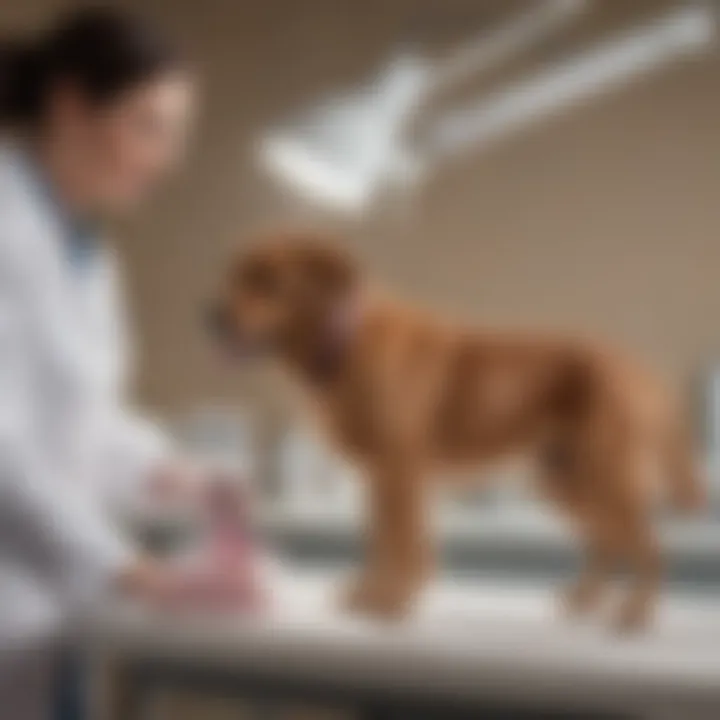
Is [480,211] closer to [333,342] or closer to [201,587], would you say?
[333,342]

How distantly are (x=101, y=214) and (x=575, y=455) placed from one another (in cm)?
38

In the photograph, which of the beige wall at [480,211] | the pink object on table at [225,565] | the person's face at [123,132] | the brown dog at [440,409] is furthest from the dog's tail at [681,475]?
the person's face at [123,132]

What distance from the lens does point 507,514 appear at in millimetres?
911

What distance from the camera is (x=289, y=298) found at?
0.80 meters

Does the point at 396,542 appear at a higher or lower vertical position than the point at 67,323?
lower

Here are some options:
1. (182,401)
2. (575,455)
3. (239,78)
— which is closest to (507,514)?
(575,455)

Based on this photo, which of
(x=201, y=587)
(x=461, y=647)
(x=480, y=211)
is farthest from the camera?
(x=480, y=211)

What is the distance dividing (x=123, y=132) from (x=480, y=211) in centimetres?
25

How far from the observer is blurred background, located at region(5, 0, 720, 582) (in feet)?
2.94

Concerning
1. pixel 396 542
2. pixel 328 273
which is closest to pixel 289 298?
pixel 328 273

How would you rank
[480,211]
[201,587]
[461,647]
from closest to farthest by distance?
[461,647] < [201,587] < [480,211]

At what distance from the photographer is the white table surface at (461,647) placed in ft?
2.23

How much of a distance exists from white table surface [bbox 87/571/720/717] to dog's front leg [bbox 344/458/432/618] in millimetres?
15

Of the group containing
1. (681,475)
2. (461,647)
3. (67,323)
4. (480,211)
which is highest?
(480,211)
